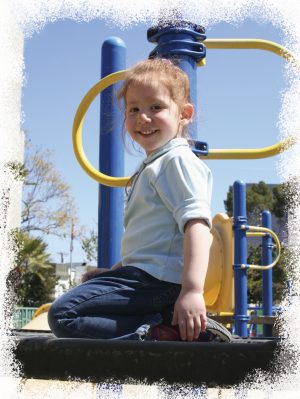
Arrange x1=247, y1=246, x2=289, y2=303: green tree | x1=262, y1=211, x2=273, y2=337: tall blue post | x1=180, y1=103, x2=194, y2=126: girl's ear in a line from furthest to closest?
x1=247, y1=246, x2=289, y2=303: green tree, x1=262, y1=211, x2=273, y2=337: tall blue post, x1=180, y1=103, x2=194, y2=126: girl's ear

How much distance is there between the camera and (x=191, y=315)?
1209 mm

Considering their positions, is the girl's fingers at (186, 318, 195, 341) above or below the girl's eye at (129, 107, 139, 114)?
below

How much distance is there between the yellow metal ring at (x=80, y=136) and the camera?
235cm

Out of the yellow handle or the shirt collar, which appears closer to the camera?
the shirt collar

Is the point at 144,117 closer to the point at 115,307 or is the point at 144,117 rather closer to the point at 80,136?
the point at 115,307

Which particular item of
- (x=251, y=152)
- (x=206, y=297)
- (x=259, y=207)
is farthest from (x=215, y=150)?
(x=259, y=207)

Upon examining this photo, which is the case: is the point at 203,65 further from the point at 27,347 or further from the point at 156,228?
the point at 27,347

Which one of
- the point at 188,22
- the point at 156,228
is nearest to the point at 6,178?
the point at 156,228

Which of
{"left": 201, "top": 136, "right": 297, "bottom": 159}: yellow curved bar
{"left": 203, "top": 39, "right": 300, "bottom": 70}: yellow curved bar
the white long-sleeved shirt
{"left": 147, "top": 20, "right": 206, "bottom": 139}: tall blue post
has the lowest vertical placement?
the white long-sleeved shirt

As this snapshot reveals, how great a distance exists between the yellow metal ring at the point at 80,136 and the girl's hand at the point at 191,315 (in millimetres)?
1144

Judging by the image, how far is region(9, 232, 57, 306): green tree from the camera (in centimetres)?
1623

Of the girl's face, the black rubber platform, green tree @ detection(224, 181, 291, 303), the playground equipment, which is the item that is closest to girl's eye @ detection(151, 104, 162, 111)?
the girl's face

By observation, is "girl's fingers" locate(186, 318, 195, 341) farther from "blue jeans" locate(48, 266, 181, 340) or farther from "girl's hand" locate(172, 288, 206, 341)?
"blue jeans" locate(48, 266, 181, 340)

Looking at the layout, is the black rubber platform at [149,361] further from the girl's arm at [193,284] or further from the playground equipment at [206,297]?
the girl's arm at [193,284]
